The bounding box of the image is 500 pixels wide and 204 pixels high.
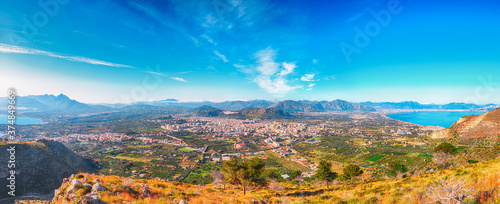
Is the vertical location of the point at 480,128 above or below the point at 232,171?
above

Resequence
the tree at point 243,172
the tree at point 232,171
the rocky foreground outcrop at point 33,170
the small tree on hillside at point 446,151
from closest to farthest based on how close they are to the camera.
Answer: the tree at point 243,172 < the tree at point 232,171 < the small tree on hillside at point 446,151 < the rocky foreground outcrop at point 33,170

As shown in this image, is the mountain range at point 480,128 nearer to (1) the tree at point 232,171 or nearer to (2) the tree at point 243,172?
(2) the tree at point 243,172

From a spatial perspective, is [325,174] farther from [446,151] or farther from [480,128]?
[480,128]

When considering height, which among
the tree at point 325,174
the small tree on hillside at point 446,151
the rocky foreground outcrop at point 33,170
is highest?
the small tree on hillside at point 446,151

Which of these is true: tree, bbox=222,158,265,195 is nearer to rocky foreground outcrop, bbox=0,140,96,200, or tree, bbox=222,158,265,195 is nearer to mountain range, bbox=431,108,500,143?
rocky foreground outcrop, bbox=0,140,96,200

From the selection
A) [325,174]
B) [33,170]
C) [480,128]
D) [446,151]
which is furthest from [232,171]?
[480,128]

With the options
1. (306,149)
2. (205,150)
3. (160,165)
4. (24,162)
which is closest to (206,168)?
(160,165)

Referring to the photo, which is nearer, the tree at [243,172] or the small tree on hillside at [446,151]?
the tree at [243,172]

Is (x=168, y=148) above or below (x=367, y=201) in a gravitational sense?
below

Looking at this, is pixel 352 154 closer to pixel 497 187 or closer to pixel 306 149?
pixel 306 149

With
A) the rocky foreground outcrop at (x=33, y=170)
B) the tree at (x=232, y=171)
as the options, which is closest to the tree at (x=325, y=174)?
the tree at (x=232, y=171)

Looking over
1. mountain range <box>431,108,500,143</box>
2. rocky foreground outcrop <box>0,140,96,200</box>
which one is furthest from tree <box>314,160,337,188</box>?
mountain range <box>431,108,500,143</box>
